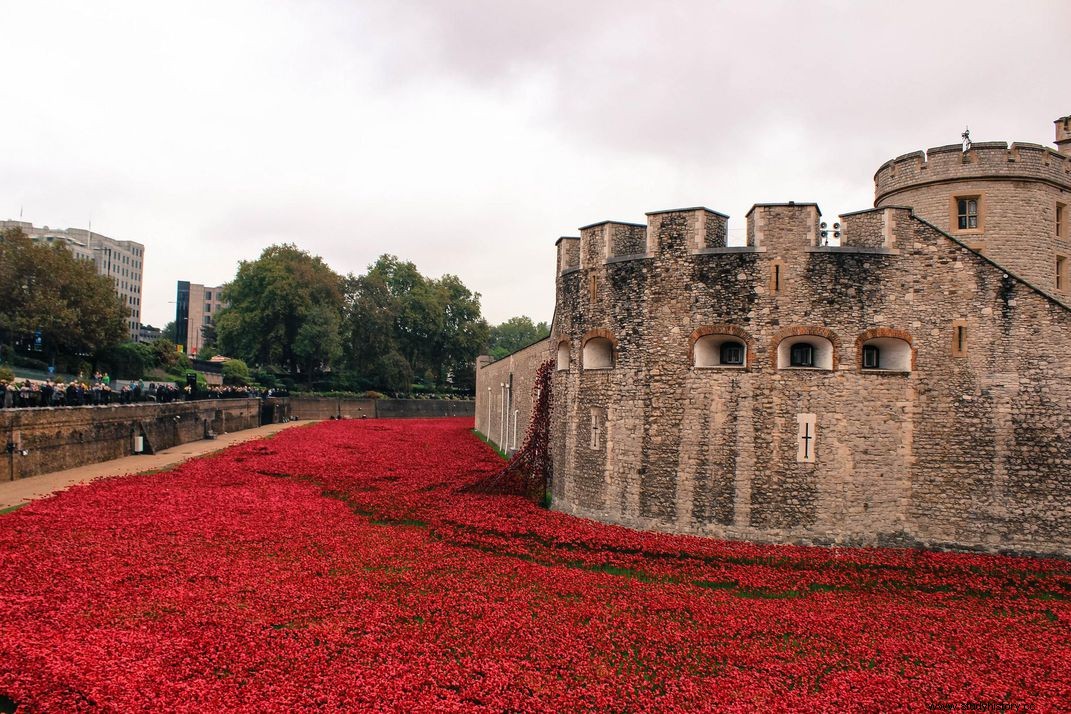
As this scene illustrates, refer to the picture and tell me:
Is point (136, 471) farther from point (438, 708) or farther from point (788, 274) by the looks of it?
point (788, 274)

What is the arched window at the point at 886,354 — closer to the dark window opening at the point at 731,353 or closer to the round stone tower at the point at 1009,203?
the dark window opening at the point at 731,353

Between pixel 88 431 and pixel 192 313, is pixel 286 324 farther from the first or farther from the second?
pixel 192 313

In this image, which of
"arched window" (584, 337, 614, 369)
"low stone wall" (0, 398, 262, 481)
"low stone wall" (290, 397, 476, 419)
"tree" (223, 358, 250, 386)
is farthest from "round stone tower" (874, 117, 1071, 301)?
"tree" (223, 358, 250, 386)

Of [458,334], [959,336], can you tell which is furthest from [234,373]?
[959,336]

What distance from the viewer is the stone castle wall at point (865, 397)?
14039 mm

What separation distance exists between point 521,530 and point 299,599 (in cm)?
612

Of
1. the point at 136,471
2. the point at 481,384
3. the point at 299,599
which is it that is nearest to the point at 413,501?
the point at 299,599

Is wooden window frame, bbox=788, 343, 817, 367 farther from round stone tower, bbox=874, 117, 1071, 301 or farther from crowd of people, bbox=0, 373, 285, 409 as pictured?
crowd of people, bbox=0, 373, 285, 409

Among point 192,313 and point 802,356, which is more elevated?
point 192,313

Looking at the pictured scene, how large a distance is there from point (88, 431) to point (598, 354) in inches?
753

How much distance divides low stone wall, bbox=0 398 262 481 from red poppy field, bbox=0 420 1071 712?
5.18 meters

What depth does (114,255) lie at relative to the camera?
122m

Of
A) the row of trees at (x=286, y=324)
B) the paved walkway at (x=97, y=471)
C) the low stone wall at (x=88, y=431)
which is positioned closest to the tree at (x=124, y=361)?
the row of trees at (x=286, y=324)

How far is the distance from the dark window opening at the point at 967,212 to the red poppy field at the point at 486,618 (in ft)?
28.1
